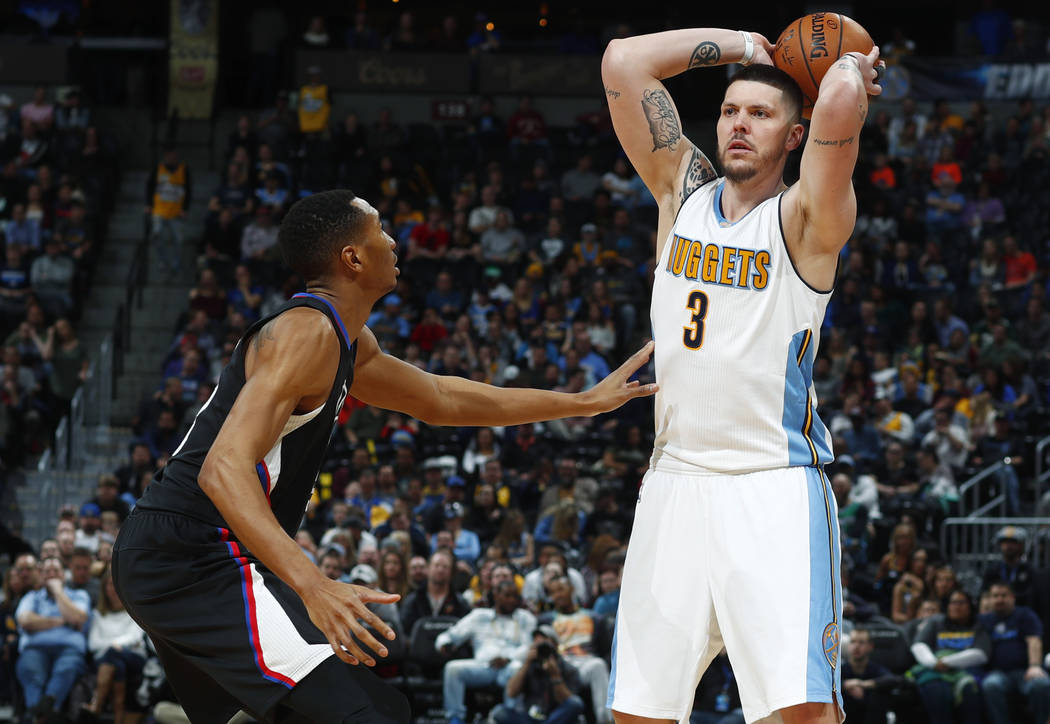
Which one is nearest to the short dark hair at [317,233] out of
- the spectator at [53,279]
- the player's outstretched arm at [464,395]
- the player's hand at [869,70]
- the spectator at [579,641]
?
the player's outstretched arm at [464,395]

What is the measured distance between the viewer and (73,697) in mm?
10625

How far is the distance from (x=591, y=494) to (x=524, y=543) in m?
0.99

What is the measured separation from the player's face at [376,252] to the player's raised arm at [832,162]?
1.28 metres

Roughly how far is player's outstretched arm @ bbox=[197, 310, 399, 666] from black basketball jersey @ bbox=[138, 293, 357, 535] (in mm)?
61

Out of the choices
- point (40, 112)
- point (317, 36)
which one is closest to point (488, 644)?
point (40, 112)

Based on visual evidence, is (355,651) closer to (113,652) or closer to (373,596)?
(373,596)

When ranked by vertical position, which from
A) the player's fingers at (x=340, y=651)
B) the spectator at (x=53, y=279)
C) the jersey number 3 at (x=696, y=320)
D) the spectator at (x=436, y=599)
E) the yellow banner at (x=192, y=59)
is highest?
the yellow banner at (x=192, y=59)

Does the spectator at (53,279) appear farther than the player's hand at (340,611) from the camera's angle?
Yes

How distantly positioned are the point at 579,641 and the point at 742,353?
6.62 metres

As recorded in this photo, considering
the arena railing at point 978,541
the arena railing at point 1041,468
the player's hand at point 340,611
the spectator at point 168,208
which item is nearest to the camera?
the player's hand at point 340,611

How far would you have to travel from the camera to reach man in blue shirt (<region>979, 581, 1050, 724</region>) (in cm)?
1026

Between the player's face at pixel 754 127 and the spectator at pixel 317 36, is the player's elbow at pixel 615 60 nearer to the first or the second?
the player's face at pixel 754 127

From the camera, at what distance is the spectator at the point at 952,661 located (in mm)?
10352

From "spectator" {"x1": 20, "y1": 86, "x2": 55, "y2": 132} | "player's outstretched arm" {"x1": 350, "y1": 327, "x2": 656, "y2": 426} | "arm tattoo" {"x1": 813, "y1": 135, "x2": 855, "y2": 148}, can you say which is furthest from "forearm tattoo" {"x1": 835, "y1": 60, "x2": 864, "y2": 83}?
"spectator" {"x1": 20, "y1": 86, "x2": 55, "y2": 132}
